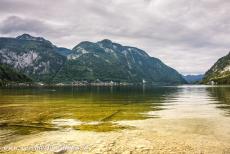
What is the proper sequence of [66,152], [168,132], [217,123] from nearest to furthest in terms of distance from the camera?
[66,152] → [168,132] → [217,123]

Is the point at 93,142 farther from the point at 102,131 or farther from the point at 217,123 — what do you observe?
the point at 217,123

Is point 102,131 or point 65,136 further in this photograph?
point 102,131

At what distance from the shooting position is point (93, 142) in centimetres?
2723

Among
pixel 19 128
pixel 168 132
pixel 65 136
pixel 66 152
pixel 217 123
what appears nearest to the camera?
pixel 66 152

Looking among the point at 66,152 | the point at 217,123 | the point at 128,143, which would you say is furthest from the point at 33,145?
the point at 217,123

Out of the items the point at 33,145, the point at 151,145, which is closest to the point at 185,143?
the point at 151,145

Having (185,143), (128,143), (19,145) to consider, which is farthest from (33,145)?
(185,143)

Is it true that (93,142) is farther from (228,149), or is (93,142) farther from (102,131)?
(228,149)

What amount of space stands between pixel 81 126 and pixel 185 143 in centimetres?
1473

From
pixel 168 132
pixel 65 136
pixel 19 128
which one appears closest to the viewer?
pixel 65 136

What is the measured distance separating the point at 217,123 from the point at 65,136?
2088 centimetres

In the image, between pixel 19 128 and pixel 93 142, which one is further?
pixel 19 128

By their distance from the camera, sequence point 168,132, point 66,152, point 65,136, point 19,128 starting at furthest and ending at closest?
point 19,128 < point 168,132 < point 65,136 < point 66,152

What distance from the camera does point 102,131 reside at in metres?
33.2
